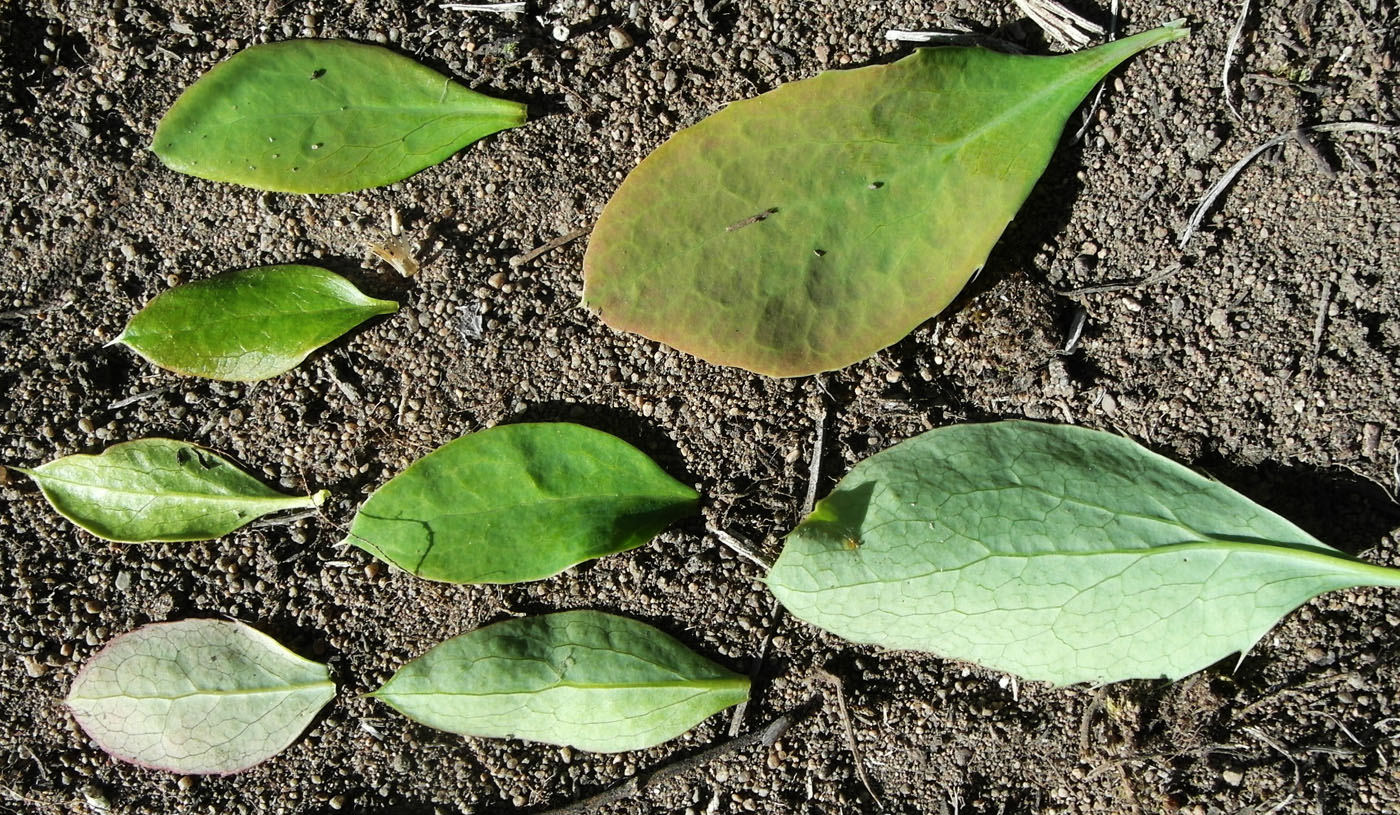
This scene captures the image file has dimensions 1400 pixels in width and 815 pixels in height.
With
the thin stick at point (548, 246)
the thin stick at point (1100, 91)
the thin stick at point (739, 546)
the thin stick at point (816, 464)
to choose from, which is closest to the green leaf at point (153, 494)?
the thin stick at point (548, 246)

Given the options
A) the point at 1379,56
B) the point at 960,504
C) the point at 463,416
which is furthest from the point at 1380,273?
the point at 463,416

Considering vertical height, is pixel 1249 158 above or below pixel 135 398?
above

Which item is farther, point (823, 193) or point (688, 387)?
point (688, 387)

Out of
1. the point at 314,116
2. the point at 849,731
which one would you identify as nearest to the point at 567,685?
the point at 849,731

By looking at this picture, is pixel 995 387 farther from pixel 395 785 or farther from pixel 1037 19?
pixel 395 785

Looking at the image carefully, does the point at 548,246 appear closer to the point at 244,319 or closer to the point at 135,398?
the point at 244,319

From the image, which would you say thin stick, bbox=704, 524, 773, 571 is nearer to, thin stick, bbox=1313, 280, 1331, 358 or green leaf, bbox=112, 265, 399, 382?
green leaf, bbox=112, 265, 399, 382

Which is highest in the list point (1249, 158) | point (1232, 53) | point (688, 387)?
point (1232, 53)

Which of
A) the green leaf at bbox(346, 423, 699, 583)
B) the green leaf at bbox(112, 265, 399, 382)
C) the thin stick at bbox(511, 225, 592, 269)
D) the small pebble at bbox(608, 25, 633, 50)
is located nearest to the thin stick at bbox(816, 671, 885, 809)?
the green leaf at bbox(346, 423, 699, 583)
